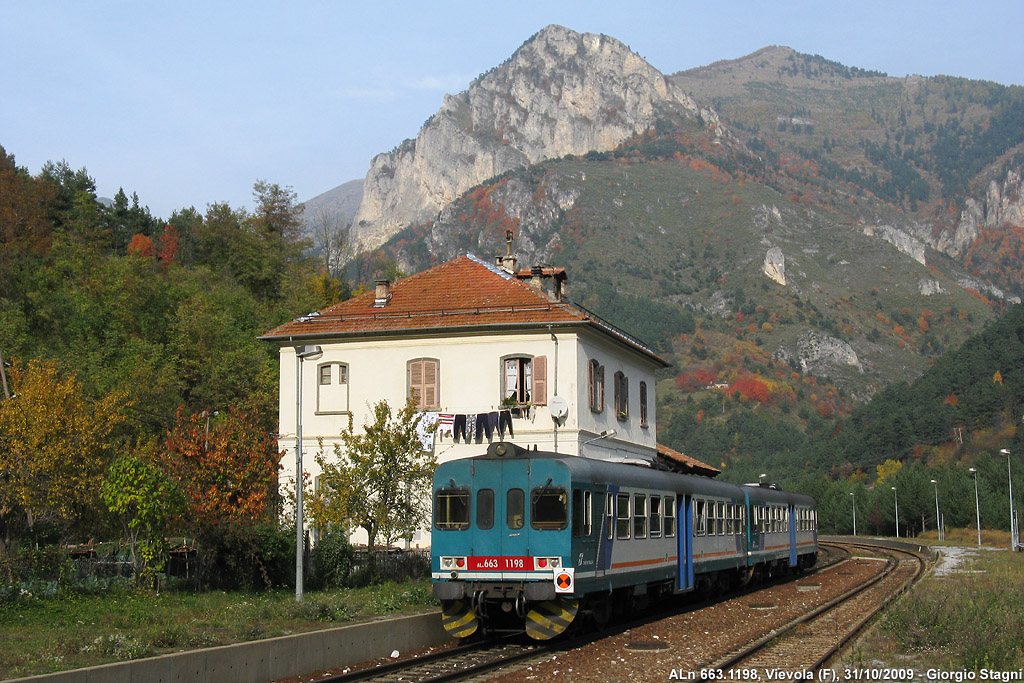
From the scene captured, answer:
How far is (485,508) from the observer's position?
18.5 m

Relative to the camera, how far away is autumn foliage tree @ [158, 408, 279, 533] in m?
24.4

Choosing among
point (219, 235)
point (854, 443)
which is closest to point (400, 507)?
point (219, 235)

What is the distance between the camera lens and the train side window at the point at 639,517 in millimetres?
20641

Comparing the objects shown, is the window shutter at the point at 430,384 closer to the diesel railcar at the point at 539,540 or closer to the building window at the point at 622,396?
the building window at the point at 622,396

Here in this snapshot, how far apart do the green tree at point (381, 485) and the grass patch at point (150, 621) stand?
4515mm

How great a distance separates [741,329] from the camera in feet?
635

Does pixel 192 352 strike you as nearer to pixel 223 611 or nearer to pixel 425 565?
pixel 425 565

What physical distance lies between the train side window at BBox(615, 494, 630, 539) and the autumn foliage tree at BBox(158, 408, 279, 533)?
9.25 metres

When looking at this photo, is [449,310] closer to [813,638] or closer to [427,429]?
[427,429]

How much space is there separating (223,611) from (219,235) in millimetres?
62517

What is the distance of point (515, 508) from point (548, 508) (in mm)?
617

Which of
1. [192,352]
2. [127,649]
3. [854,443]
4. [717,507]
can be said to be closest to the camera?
[127,649]

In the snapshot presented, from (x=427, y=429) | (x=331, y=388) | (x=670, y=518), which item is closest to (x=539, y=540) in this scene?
(x=670, y=518)

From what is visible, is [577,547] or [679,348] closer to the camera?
[577,547]
